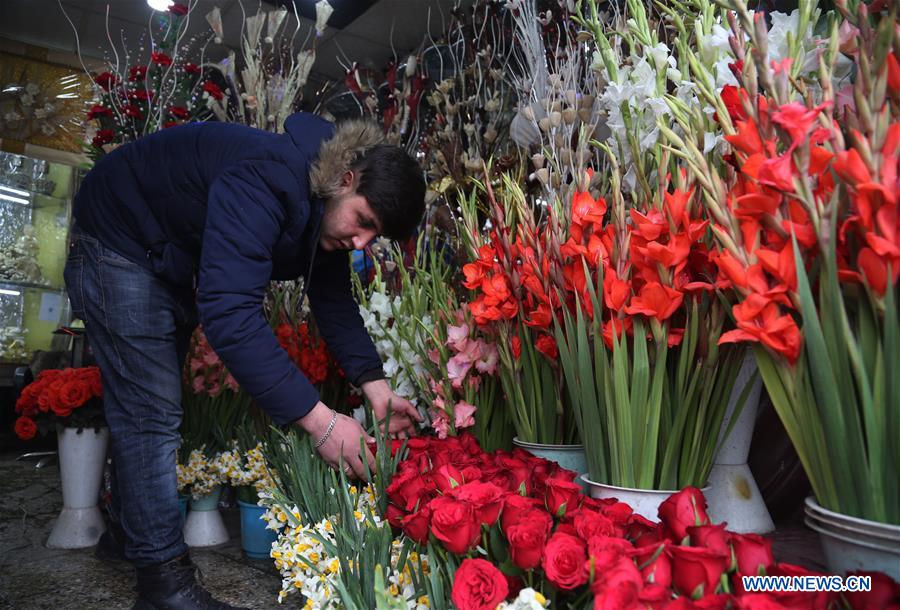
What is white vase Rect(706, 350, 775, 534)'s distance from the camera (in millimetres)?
954

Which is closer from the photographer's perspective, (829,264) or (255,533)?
(829,264)

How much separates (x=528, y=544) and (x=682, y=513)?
0.15 meters

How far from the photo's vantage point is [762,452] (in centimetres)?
123

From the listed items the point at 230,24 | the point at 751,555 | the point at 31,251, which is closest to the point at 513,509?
the point at 751,555

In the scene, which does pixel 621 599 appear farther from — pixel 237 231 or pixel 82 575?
pixel 82 575

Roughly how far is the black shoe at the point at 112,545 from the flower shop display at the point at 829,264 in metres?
1.93

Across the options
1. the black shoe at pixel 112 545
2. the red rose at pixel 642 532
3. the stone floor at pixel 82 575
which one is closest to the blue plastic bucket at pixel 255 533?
the stone floor at pixel 82 575

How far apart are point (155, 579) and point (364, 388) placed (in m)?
0.65

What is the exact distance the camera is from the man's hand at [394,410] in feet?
4.81

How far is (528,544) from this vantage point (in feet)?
2.16

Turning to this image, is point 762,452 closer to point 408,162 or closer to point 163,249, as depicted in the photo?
point 408,162

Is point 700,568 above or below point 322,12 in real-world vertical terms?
below

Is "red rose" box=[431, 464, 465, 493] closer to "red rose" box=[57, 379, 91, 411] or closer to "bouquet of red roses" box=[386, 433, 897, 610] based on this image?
"bouquet of red roses" box=[386, 433, 897, 610]

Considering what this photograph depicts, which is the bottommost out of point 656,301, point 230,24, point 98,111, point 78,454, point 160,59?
point 78,454
